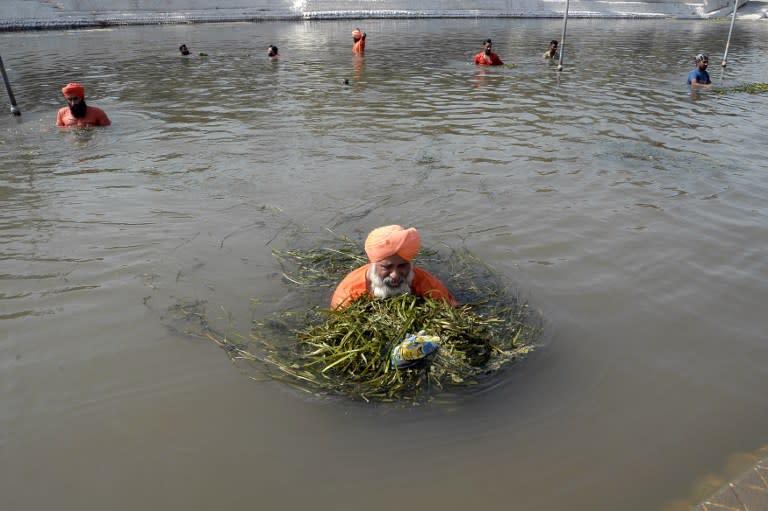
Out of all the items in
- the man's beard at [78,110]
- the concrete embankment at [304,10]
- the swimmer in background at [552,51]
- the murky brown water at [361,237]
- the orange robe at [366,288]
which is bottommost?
the murky brown water at [361,237]

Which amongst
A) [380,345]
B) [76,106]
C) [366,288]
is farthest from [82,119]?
[380,345]

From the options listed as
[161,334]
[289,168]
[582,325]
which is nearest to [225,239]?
[161,334]

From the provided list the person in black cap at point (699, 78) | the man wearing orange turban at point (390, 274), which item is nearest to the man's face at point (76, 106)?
the man wearing orange turban at point (390, 274)

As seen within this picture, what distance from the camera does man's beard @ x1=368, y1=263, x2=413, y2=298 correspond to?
14.7 ft

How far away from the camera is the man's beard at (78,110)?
36.6 ft

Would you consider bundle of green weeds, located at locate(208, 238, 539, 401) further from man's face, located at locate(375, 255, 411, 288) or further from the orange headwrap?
the orange headwrap

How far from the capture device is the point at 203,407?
13.9 ft

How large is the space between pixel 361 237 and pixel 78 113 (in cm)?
754

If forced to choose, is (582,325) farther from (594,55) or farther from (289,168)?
(594,55)

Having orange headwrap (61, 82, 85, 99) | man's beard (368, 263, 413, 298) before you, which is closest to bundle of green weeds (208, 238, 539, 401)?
man's beard (368, 263, 413, 298)

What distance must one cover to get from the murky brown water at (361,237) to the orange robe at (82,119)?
331 millimetres

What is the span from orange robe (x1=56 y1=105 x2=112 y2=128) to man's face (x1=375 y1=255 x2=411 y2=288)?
9420 millimetres

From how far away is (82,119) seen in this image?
11375 mm

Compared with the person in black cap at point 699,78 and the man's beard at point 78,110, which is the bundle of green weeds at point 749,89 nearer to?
the person in black cap at point 699,78
